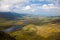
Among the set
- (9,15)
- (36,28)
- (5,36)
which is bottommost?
(5,36)

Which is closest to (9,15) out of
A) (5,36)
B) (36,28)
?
(5,36)

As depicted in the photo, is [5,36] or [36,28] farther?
[36,28]

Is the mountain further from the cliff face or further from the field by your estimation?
the cliff face

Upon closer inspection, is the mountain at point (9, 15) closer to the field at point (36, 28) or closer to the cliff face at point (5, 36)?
the field at point (36, 28)

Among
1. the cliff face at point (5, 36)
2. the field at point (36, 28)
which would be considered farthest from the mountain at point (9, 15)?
the cliff face at point (5, 36)

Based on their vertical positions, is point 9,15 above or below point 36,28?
above

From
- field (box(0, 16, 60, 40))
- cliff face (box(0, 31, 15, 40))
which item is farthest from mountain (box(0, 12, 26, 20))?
cliff face (box(0, 31, 15, 40))

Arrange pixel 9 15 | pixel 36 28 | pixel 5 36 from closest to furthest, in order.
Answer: pixel 5 36, pixel 36 28, pixel 9 15

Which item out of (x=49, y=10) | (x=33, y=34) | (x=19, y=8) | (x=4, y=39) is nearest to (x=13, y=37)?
(x=4, y=39)

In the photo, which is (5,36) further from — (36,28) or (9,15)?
(36,28)

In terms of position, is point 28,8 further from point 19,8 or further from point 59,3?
point 59,3

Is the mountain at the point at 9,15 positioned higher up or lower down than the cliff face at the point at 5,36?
higher up
